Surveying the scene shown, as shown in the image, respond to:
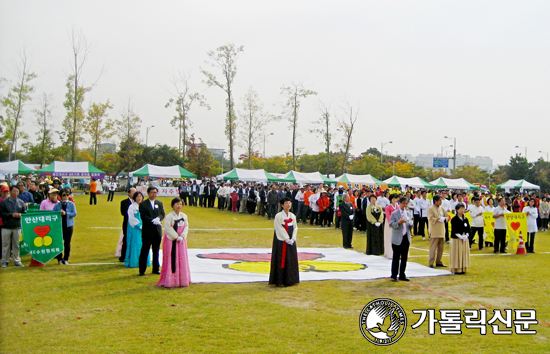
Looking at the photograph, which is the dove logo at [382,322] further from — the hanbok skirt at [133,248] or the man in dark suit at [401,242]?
the hanbok skirt at [133,248]

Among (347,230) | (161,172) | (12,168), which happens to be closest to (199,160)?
(161,172)

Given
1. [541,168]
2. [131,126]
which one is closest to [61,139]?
[131,126]

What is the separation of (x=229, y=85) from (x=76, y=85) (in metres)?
14.5

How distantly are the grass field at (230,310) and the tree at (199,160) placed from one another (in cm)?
4749

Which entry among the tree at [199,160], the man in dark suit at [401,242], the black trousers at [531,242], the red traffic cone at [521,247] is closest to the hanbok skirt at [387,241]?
the man in dark suit at [401,242]

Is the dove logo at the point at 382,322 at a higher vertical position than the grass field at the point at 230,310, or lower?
higher

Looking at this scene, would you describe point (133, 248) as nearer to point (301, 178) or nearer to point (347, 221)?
point (347, 221)

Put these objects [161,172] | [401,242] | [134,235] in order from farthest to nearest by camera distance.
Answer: [161,172] < [134,235] < [401,242]

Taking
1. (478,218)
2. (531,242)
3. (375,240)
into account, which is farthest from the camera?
(478,218)

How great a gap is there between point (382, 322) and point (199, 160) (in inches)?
2106

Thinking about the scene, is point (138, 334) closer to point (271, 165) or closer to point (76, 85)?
point (76, 85)

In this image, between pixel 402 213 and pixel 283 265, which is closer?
pixel 283 265

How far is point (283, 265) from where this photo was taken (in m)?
8.62

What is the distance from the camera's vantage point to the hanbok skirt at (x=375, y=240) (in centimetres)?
1285
